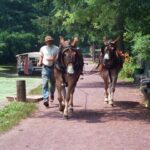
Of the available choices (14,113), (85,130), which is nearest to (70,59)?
(14,113)

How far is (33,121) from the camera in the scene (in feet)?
43.5

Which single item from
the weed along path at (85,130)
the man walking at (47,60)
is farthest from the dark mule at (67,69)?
the man walking at (47,60)

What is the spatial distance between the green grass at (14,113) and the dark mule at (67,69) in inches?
Answer: 43.5

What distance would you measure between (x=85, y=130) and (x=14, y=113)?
2.95 m

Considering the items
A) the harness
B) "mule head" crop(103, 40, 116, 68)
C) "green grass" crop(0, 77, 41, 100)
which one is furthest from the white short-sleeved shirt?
"green grass" crop(0, 77, 41, 100)

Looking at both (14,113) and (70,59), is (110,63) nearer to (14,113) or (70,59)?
(70,59)

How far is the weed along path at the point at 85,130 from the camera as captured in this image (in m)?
10.2

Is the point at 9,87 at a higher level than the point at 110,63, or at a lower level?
lower

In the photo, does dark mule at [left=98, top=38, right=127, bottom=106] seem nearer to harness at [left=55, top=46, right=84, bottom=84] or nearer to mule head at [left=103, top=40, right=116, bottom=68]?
mule head at [left=103, top=40, right=116, bottom=68]

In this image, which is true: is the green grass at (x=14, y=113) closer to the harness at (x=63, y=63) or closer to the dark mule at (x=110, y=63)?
the harness at (x=63, y=63)

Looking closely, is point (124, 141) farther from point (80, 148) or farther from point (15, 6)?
point (15, 6)

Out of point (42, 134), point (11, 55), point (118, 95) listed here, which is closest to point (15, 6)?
point (11, 55)

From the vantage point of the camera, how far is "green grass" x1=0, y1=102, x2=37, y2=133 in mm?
12431

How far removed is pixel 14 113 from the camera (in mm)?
14164
